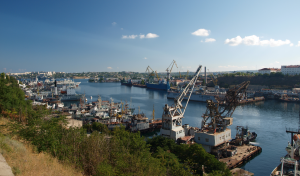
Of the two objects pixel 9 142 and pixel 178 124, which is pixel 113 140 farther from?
pixel 178 124

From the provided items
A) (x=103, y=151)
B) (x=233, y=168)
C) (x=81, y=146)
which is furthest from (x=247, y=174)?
(x=81, y=146)

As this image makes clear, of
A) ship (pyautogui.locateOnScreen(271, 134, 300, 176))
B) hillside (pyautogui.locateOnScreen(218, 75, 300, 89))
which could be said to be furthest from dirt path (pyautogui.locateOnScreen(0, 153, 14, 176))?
hillside (pyautogui.locateOnScreen(218, 75, 300, 89))

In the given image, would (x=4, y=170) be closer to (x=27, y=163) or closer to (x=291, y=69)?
(x=27, y=163)

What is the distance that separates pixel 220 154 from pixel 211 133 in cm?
113

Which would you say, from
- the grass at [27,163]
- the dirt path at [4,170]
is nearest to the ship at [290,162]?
the grass at [27,163]

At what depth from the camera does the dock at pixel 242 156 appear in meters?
9.14

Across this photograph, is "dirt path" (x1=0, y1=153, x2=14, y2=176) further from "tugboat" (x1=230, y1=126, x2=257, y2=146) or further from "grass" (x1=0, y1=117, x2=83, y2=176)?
"tugboat" (x1=230, y1=126, x2=257, y2=146)

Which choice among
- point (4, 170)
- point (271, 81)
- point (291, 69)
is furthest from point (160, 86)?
point (4, 170)

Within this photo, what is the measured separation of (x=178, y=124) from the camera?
40.9 ft

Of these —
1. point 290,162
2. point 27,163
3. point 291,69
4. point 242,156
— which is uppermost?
point 291,69

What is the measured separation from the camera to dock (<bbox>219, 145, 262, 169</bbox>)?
9141mm

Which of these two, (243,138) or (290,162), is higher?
(290,162)

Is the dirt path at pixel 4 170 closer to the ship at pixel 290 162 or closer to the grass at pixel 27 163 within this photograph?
the grass at pixel 27 163

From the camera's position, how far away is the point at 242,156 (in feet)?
32.8
